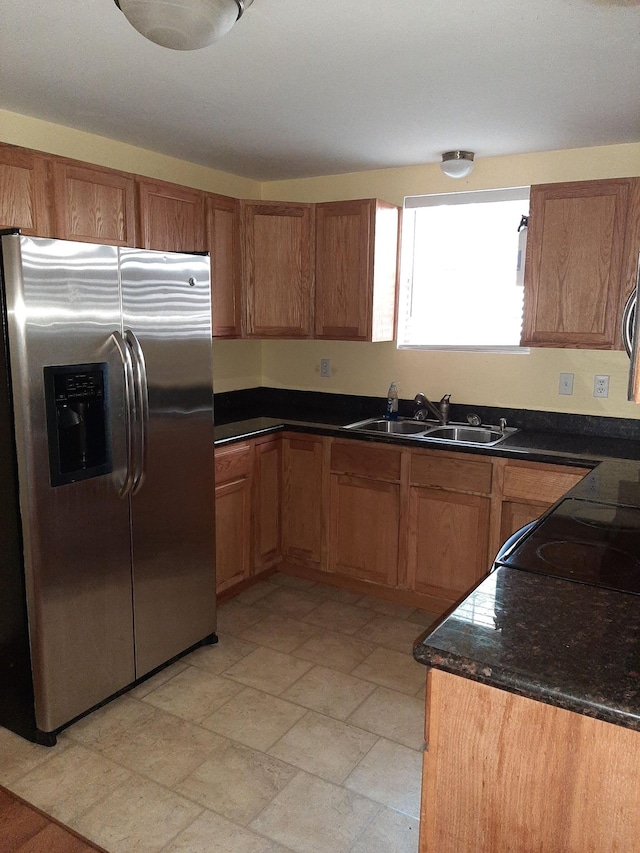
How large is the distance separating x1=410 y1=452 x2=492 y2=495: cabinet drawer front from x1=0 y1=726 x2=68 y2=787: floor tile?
1873 mm

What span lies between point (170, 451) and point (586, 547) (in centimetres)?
159

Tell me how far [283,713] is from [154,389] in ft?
4.36

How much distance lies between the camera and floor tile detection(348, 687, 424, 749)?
2.38 m

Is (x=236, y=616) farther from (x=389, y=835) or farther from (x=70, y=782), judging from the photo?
(x=389, y=835)

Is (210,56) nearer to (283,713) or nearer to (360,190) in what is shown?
(360,190)

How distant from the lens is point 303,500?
11.8ft

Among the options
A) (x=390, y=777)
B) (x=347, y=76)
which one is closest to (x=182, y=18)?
(x=347, y=76)

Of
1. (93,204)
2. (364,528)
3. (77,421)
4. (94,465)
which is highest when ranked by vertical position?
(93,204)

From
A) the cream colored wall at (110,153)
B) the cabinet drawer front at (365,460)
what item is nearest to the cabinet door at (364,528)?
the cabinet drawer front at (365,460)

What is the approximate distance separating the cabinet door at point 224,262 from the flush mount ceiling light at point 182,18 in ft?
6.14

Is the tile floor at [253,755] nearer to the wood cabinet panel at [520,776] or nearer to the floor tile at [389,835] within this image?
the floor tile at [389,835]

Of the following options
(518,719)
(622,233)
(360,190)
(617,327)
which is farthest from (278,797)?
(360,190)

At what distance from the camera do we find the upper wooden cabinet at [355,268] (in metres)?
3.48

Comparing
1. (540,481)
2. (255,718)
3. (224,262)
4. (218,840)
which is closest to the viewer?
(218,840)
